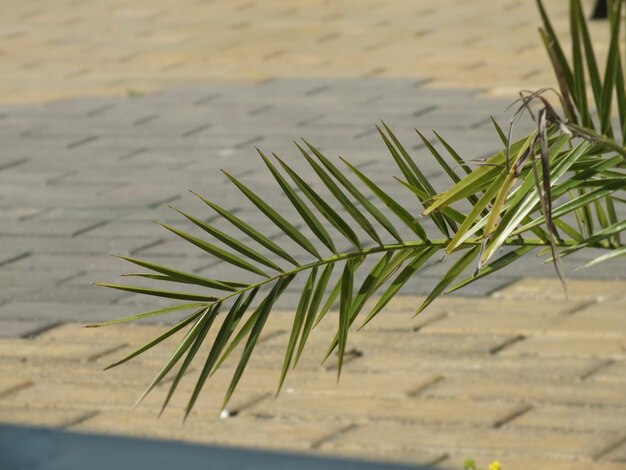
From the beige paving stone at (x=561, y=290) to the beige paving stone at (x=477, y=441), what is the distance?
111 cm

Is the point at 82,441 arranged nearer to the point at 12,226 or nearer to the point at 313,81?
the point at 12,226

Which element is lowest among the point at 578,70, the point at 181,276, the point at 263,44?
the point at 263,44

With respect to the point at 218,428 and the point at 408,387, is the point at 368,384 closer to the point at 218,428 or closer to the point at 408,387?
the point at 408,387

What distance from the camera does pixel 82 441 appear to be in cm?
375

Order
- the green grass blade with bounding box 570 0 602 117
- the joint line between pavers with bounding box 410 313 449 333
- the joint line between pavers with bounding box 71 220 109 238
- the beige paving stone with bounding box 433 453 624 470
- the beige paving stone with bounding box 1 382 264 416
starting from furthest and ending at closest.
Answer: the joint line between pavers with bounding box 71 220 109 238 < the joint line between pavers with bounding box 410 313 449 333 < the beige paving stone with bounding box 1 382 264 416 < the beige paving stone with bounding box 433 453 624 470 < the green grass blade with bounding box 570 0 602 117

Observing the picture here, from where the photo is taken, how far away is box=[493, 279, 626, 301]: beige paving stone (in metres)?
4.69

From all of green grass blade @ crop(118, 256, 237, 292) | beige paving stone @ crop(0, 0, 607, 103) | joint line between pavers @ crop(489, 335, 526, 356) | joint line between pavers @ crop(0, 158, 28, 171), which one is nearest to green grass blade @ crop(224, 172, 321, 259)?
green grass blade @ crop(118, 256, 237, 292)

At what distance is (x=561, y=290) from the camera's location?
15.6ft

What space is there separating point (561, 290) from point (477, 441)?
Result: 1.27 m

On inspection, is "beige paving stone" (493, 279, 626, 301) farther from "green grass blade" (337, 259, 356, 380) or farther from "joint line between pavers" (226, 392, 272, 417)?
"green grass blade" (337, 259, 356, 380)

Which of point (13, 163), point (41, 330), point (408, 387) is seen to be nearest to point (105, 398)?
point (41, 330)

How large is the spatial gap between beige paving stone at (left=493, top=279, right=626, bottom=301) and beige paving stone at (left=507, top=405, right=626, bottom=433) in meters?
0.92

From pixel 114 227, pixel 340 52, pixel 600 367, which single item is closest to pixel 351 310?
pixel 600 367

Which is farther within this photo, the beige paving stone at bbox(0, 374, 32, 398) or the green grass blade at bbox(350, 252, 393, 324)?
the beige paving stone at bbox(0, 374, 32, 398)
